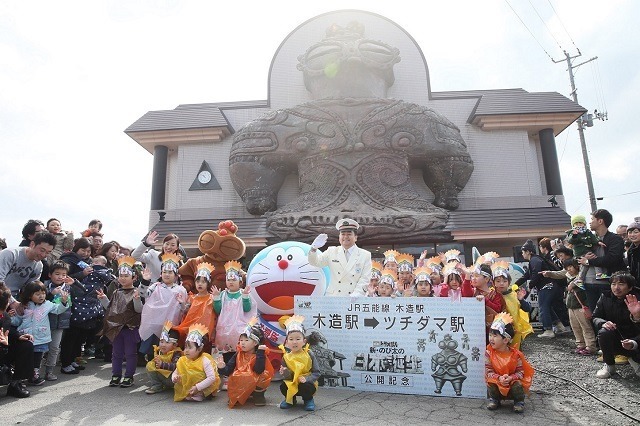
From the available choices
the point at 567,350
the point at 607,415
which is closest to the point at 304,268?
the point at 607,415

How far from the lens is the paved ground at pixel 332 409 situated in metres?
3.40

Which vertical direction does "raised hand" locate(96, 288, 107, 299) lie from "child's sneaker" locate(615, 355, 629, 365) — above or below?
above

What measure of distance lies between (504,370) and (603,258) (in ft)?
8.33

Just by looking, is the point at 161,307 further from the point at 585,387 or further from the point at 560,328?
the point at 560,328

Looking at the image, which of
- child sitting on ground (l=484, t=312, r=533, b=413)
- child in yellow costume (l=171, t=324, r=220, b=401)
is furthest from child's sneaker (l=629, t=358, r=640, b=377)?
child in yellow costume (l=171, t=324, r=220, b=401)

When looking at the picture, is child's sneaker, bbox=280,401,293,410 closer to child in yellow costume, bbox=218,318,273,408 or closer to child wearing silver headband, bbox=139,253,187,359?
child in yellow costume, bbox=218,318,273,408

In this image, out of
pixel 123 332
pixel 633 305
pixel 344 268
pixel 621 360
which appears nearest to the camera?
pixel 633 305

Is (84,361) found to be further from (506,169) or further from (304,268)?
(506,169)

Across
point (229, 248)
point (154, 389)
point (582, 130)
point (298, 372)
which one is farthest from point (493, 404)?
point (582, 130)

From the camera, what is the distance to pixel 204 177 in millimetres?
14578

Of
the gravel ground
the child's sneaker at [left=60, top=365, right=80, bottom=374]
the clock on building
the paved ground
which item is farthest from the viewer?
the clock on building

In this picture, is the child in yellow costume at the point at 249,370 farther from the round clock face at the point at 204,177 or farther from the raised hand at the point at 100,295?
the round clock face at the point at 204,177

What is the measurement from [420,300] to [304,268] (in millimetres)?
1455

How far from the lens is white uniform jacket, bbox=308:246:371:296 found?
4.84 metres
